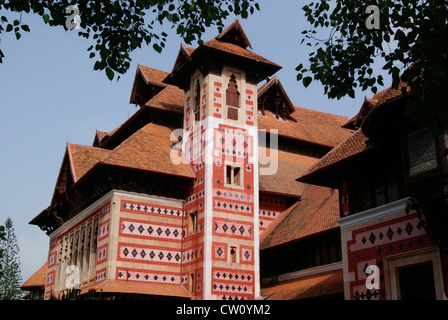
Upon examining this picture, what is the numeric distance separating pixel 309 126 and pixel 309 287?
51.9 feet

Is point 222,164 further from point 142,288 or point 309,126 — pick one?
point 309,126

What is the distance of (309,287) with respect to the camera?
23.5m

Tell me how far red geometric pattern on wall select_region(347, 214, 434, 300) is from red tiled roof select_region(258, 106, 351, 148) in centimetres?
1648

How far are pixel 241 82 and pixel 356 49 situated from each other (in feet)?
55.9

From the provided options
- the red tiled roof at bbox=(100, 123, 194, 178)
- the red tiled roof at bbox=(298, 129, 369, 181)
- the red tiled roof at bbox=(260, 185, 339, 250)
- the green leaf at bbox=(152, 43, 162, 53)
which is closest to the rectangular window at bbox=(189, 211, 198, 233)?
the red tiled roof at bbox=(100, 123, 194, 178)

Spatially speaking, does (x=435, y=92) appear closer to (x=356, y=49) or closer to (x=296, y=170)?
(x=356, y=49)

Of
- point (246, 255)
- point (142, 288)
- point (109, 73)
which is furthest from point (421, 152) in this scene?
point (142, 288)

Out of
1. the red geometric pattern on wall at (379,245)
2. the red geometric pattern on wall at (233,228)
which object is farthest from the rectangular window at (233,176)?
the red geometric pattern on wall at (379,245)

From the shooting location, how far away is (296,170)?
33.5 metres

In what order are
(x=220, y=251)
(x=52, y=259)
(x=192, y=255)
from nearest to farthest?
(x=220, y=251), (x=192, y=255), (x=52, y=259)

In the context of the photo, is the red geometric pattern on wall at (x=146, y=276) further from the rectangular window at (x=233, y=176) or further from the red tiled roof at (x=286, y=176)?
the red tiled roof at (x=286, y=176)

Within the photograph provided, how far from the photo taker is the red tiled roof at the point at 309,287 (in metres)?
21.9

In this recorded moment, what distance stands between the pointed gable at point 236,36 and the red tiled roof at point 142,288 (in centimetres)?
1321

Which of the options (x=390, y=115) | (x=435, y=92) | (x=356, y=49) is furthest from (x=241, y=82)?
(x=435, y=92)
